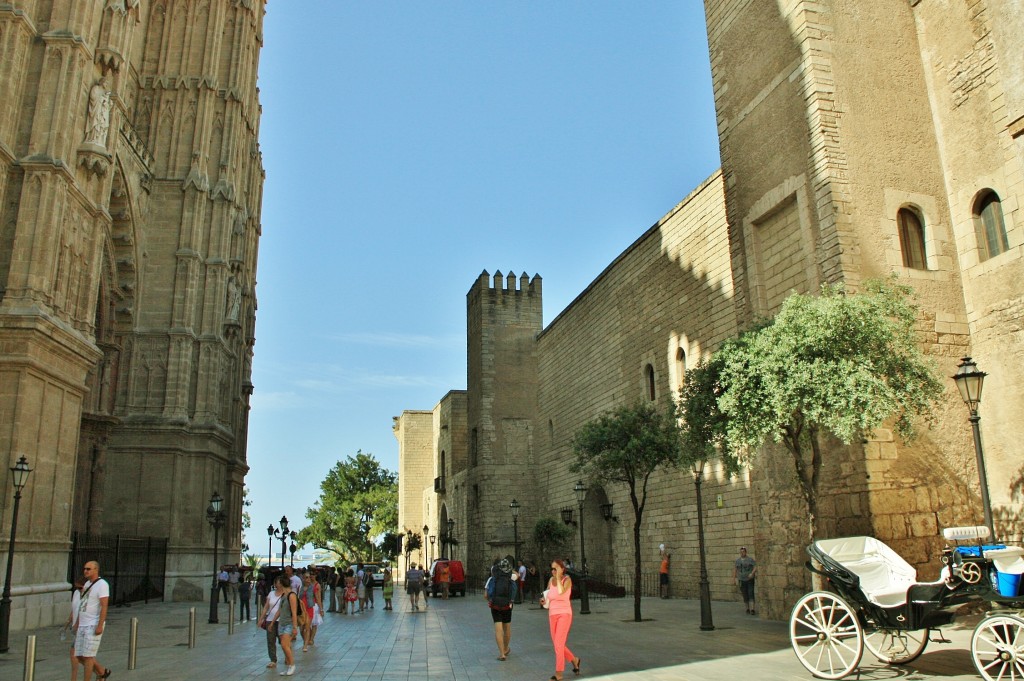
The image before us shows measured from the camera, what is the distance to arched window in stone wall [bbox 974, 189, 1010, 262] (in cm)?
1416

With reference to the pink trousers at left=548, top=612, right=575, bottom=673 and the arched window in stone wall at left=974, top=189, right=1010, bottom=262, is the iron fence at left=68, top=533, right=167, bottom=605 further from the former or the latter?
the arched window in stone wall at left=974, top=189, right=1010, bottom=262

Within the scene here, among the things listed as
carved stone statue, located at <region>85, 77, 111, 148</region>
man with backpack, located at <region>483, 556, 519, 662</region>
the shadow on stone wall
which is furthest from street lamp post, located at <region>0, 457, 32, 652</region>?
the shadow on stone wall

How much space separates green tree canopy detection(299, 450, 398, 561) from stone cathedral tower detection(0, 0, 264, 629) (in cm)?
3665

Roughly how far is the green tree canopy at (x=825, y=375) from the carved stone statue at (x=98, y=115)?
50.1ft

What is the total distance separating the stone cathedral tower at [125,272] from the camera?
16.3m

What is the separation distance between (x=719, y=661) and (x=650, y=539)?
16348mm

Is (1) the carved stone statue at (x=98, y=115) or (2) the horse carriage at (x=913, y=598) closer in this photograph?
(2) the horse carriage at (x=913, y=598)

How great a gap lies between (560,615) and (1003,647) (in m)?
4.44

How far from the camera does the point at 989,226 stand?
14.4 metres

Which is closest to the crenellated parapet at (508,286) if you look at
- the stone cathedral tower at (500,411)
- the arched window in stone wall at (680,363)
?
the stone cathedral tower at (500,411)

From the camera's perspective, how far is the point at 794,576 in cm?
1454

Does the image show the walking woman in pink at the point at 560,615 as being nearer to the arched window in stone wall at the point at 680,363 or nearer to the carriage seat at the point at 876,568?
the carriage seat at the point at 876,568

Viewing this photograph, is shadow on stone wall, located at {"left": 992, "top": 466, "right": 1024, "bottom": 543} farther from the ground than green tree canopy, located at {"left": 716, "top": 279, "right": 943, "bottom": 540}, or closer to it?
closer to it

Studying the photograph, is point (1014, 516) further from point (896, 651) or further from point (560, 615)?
point (560, 615)
